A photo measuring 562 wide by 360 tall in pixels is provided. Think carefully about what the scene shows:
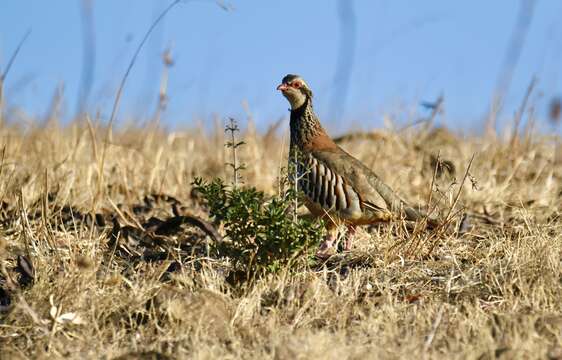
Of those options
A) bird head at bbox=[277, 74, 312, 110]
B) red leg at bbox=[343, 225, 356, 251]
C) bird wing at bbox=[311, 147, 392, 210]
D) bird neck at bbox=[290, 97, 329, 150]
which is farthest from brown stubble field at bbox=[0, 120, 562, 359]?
bird head at bbox=[277, 74, 312, 110]

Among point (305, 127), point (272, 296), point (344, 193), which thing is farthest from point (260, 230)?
point (305, 127)

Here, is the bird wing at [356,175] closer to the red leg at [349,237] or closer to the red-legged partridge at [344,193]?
the red-legged partridge at [344,193]

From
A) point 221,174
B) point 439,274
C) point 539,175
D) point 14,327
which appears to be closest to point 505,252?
point 439,274

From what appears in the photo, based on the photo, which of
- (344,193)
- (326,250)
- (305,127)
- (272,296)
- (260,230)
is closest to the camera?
(272,296)

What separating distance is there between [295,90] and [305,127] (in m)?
0.25

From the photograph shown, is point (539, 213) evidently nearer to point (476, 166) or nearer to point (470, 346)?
point (476, 166)

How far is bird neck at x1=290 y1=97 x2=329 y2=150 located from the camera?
5670 millimetres

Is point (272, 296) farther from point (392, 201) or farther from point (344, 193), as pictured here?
point (392, 201)

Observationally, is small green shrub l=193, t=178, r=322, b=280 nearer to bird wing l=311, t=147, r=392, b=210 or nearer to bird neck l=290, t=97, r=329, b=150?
bird wing l=311, t=147, r=392, b=210

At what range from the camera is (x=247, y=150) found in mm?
7508

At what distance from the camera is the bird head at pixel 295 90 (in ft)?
19.0

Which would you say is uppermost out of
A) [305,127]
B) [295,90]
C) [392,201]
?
[295,90]

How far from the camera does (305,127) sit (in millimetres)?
5707

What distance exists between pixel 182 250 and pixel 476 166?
3.04 m
